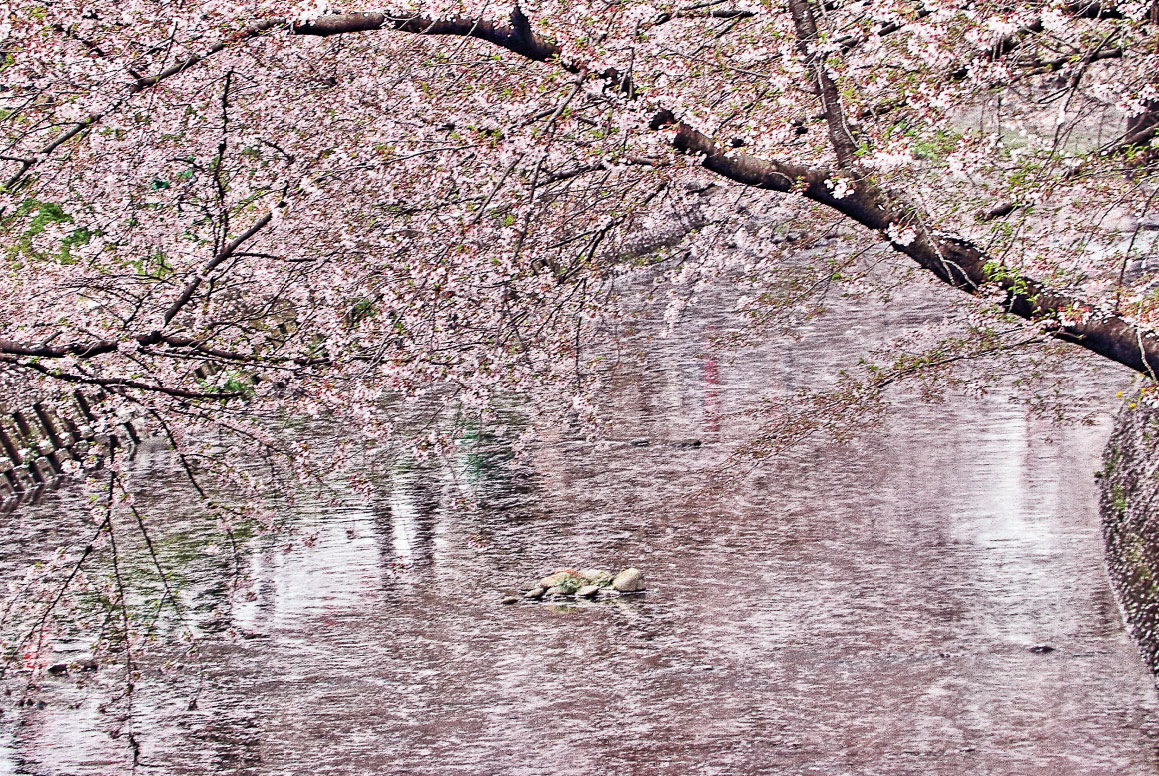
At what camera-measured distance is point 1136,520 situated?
11.2 meters

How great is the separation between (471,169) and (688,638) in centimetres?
494

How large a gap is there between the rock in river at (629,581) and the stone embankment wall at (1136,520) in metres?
4.60

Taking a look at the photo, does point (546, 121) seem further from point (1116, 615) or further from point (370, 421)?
point (1116, 615)

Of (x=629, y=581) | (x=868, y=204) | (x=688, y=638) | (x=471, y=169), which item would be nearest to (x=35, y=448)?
(x=629, y=581)

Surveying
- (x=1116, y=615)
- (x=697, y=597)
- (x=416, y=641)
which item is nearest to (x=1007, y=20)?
(x=1116, y=615)

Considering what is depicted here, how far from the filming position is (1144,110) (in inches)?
269

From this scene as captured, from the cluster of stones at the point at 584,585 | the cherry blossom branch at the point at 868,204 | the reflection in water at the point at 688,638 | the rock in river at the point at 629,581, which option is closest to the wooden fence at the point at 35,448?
the reflection in water at the point at 688,638

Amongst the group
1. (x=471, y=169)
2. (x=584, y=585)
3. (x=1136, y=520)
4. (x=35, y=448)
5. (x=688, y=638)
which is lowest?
(x=688, y=638)

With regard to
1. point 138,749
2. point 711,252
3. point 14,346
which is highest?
point 711,252

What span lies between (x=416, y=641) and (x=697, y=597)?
113 inches

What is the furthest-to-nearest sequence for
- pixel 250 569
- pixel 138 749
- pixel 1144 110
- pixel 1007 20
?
pixel 250 569, pixel 138 749, pixel 1144 110, pixel 1007 20

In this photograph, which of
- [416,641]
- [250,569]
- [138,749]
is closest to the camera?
[138,749]

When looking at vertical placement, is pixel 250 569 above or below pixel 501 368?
below

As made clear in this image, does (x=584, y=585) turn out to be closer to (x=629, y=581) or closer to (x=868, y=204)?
(x=629, y=581)
